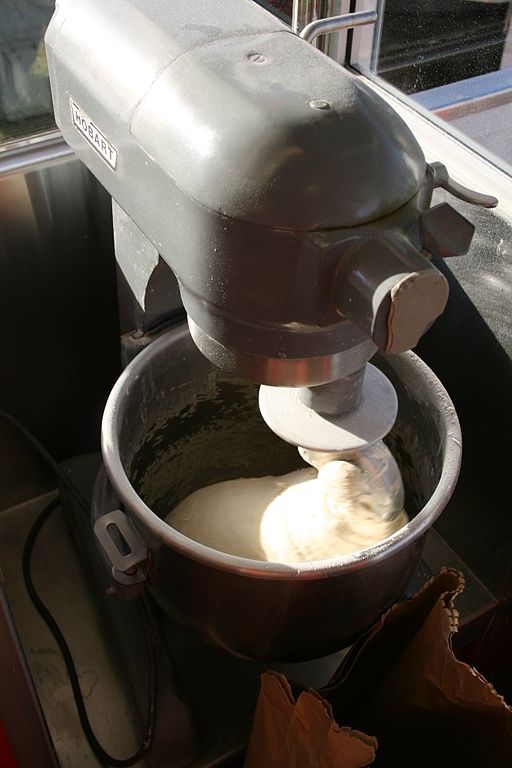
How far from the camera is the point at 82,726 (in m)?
0.94

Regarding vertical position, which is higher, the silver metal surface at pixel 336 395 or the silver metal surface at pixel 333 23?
the silver metal surface at pixel 333 23

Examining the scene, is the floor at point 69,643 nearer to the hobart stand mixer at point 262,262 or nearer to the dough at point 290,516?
the hobart stand mixer at point 262,262

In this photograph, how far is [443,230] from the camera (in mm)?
493

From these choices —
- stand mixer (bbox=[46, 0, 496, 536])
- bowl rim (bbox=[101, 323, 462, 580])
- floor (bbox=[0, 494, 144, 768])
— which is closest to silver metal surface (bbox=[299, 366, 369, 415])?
stand mixer (bbox=[46, 0, 496, 536])

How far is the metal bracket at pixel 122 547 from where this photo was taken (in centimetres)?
72

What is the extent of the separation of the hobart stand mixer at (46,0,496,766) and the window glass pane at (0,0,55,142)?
0.31m

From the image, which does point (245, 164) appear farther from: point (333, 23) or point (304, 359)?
point (333, 23)

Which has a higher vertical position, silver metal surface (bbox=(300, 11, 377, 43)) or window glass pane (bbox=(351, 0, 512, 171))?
silver metal surface (bbox=(300, 11, 377, 43))

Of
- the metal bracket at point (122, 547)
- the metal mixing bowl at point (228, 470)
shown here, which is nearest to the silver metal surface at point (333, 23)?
the metal mixing bowl at point (228, 470)

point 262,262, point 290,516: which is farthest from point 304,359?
point 290,516

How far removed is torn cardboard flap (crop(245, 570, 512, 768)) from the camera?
67cm

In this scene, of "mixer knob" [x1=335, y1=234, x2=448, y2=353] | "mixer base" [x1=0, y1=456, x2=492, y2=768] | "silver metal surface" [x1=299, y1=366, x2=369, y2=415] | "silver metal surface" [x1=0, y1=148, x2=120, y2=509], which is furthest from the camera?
"silver metal surface" [x1=0, y1=148, x2=120, y2=509]

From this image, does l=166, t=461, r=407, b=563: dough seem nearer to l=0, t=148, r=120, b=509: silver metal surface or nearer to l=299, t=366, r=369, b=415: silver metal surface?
l=299, t=366, r=369, b=415: silver metal surface

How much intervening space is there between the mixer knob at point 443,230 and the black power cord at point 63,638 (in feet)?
1.91
